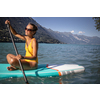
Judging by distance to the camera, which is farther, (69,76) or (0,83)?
(69,76)

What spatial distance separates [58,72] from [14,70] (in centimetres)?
105

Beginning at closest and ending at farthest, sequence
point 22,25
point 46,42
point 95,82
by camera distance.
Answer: point 95,82 < point 22,25 < point 46,42

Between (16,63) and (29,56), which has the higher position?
(29,56)

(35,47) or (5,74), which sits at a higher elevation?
(35,47)

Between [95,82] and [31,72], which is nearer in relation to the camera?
[31,72]

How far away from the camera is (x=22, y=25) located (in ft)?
102

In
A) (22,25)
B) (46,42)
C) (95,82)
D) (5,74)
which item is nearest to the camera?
(5,74)

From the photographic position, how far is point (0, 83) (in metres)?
2.43
